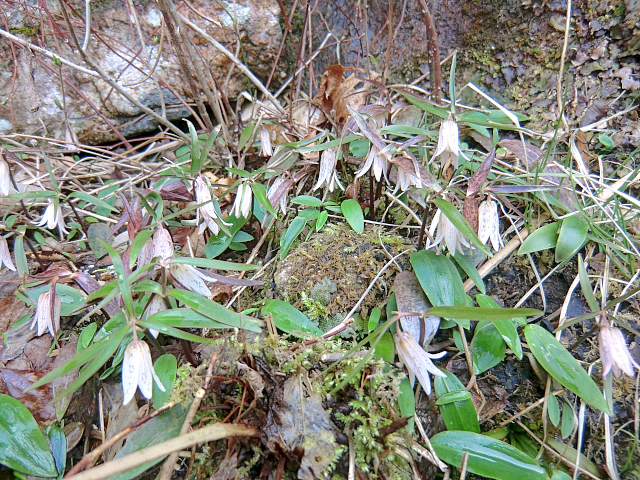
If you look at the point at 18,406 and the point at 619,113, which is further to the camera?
the point at 619,113

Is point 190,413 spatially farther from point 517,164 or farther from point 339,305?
point 517,164

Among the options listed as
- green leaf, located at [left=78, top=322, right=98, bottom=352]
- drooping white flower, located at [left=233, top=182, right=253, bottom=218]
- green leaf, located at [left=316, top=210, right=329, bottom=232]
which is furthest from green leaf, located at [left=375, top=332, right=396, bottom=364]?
green leaf, located at [left=78, top=322, right=98, bottom=352]

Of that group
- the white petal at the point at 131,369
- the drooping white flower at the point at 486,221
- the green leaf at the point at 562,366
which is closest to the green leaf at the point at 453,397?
the green leaf at the point at 562,366

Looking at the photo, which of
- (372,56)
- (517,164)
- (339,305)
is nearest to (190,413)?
(339,305)

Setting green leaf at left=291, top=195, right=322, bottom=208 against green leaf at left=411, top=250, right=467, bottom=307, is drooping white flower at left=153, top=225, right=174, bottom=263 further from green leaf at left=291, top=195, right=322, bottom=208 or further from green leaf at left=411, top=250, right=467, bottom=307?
green leaf at left=411, top=250, right=467, bottom=307

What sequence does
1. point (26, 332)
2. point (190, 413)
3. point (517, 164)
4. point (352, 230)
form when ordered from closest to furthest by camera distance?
point (190, 413)
point (26, 332)
point (352, 230)
point (517, 164)
